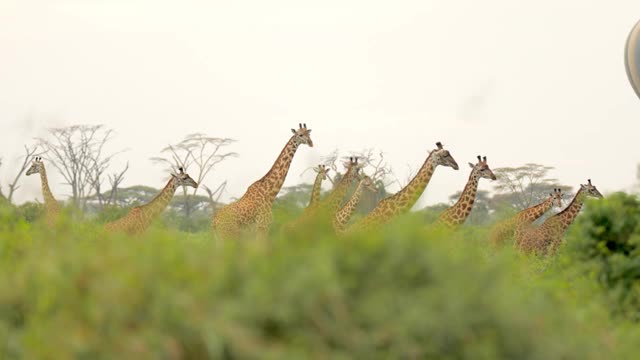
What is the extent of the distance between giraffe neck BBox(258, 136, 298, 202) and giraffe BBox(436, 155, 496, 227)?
285 cm

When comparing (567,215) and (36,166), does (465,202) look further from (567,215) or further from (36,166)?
(36,166)

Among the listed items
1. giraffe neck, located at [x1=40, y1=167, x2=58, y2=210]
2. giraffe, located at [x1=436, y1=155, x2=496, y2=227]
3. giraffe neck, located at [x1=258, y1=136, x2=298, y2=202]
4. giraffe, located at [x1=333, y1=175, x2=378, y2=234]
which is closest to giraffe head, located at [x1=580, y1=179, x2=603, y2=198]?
giraffe, located at [x1=436, y1=155, x2=496, y2=227]

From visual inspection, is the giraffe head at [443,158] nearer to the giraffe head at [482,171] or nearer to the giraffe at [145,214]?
the giraffe head at [482,171]

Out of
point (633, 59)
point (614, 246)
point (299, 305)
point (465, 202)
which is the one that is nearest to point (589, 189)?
point (633, 59)

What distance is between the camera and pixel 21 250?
498 centimetres

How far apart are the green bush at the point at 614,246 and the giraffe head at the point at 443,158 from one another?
25.0 feet

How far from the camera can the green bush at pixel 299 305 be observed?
325 cm

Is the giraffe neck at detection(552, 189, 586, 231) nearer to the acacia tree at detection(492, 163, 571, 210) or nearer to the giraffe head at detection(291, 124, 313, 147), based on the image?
the giraffe head at detection(291, 124, 313, 147)

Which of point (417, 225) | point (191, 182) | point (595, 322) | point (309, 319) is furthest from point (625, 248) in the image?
point (191, 182)

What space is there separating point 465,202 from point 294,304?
40.0 feet

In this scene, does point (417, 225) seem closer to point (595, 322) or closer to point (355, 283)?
point (355, 283)

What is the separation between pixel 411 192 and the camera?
15.1 metres

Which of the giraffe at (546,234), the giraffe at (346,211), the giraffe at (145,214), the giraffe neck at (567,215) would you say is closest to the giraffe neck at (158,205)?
the giraffe at (145,214)

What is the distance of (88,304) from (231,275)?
22.5 inches
